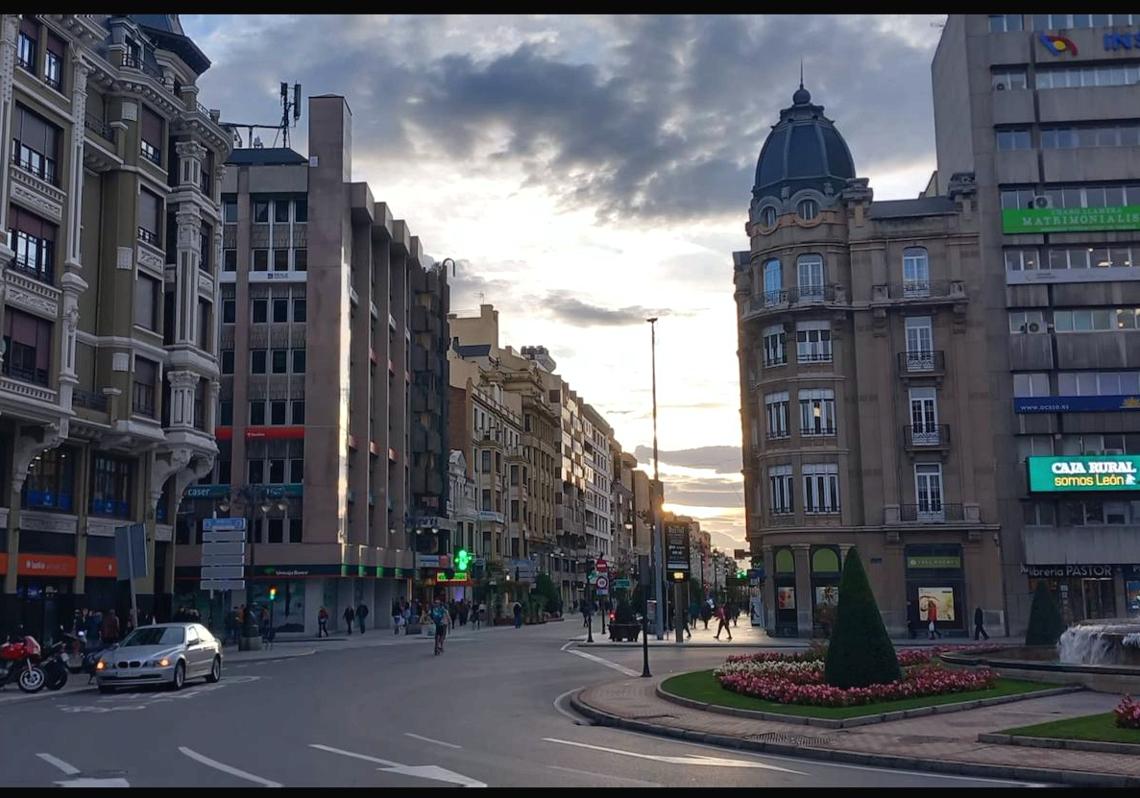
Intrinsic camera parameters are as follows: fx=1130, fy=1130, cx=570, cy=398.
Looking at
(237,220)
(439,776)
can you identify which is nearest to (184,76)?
(237,220)

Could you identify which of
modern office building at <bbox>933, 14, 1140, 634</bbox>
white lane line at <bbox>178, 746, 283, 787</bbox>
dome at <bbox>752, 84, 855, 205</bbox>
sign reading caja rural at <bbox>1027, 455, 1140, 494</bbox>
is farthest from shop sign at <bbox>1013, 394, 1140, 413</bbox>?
white lane line at <bbox>178, 746, 283, 787</bbox>

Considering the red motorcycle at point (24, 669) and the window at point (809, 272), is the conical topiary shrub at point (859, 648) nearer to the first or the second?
the red motorcycle at point (24, 669)

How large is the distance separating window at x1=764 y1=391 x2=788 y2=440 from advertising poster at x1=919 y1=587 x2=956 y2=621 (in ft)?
33.1

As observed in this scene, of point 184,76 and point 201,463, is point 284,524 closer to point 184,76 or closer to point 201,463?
point 201,463

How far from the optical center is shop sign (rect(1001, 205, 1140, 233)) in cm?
5712

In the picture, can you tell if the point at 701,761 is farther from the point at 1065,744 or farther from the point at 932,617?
the point at 932,617

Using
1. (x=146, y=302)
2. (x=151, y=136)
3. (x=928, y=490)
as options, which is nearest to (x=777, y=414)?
(x=928, y=490)

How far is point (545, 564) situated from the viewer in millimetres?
115812

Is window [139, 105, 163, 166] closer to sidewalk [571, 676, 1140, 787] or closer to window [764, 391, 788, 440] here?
sidewalk [571, 676, 1140, 787]

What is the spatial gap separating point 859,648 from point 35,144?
30.2 m

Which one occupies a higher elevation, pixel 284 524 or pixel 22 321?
pixel 22 321

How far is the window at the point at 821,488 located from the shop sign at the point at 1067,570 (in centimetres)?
1011

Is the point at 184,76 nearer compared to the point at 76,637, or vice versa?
the point at 76,637
